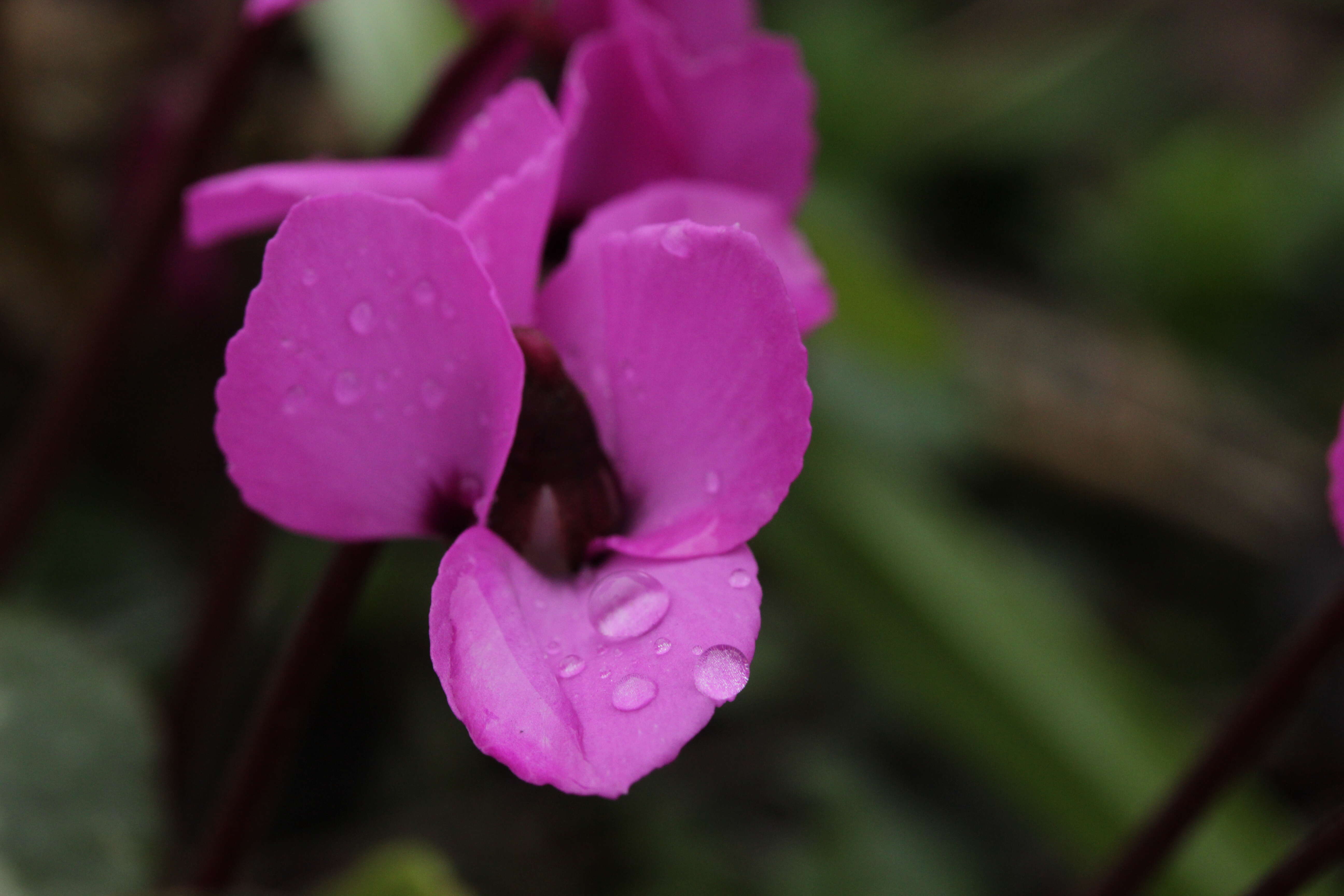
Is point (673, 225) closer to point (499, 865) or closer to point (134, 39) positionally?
point (499, 865)

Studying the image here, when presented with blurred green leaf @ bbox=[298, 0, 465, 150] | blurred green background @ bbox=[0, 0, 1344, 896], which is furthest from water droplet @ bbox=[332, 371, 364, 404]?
blurred green leaf @ bbox=[298, 0, 465, 150]

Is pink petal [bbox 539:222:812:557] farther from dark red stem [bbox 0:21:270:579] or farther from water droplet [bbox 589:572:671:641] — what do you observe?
dark red stem [bbox 0:21:270:579]

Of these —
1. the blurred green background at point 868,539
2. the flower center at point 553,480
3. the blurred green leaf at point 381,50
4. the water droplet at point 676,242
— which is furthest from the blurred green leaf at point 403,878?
the blurred green leaf at point 381,50

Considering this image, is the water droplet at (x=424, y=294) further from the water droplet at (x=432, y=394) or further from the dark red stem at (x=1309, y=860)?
the dark red stem at (x=1309, y=860)

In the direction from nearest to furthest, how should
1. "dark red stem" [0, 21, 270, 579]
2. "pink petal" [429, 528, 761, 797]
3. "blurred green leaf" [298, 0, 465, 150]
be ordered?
"pink petal" [429, 528, 761, 797] → "dark red stem" [0, 21, 270, 579] → "blurred green leaf" [298, 0, 465, 150]

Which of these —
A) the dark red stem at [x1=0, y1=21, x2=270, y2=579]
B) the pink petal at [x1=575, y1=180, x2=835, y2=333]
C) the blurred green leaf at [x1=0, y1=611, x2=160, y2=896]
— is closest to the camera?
the pink petal at [x1=575, y1=180, x2=835, y2=333]

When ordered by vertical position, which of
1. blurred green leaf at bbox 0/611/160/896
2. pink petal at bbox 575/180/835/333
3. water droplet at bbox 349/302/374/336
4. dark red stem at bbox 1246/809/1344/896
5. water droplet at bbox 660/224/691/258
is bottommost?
blurred green leaf at bbox 0/611/160/896

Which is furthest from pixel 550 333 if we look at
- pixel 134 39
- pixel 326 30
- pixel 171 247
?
pixel 134 39

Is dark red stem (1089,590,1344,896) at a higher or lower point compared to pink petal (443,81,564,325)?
lower
